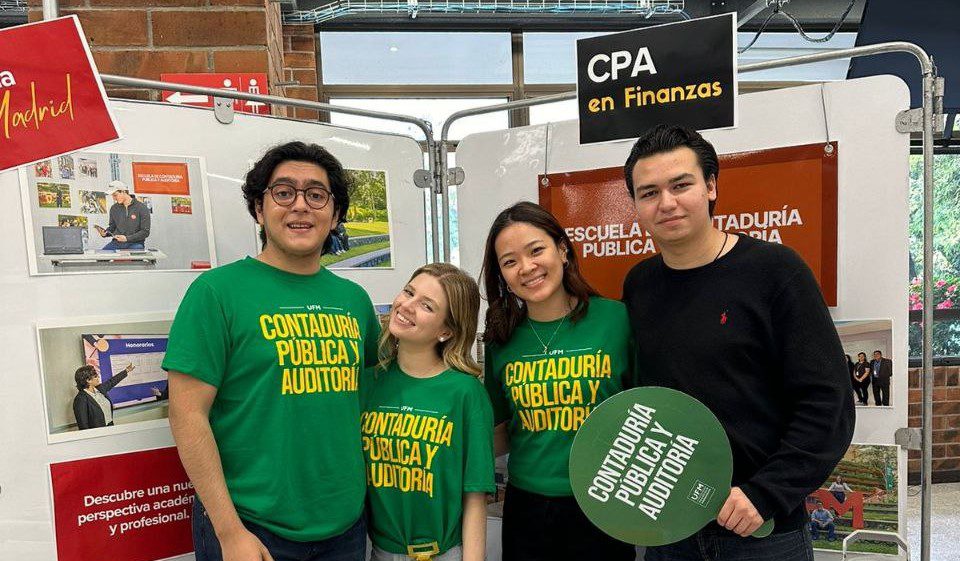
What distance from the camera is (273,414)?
4.43 ft

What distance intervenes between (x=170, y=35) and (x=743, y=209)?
1915 millimetres

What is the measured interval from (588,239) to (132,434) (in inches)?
54.3

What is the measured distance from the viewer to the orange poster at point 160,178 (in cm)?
158

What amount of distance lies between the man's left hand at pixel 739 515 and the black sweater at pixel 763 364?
0.02 metres

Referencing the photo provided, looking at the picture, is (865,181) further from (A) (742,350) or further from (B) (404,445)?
(B) (404,445)

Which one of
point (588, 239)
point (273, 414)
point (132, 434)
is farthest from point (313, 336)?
point (588, 239)

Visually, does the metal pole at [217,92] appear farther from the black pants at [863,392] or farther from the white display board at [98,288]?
the black pants at [863,392]

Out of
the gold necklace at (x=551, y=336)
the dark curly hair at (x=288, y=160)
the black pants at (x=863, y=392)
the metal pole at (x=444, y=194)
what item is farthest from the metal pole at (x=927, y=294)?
the dark curly hair at (x=288, y=160)

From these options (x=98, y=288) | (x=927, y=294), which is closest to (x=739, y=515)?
(x=927, y=294)

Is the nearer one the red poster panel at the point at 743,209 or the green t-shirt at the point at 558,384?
the green t-shirt at the point at 558,384

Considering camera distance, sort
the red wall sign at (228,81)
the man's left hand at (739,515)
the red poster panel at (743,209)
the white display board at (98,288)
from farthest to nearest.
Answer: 1. the red wall sign at (228,81)
2. the red poster panel at (743,209)
3. the white display board at (98,288)
4. the man's left hand at (739,515)

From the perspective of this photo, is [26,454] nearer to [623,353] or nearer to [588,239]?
[623,353]

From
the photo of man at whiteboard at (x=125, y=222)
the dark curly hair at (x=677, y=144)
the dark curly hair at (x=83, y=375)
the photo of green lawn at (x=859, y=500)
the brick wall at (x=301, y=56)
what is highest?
the brick wall at (x=301, y=56)

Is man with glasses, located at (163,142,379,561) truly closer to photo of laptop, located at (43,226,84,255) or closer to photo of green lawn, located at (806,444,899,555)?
photo of laptop, located at (43,226,84,255)
